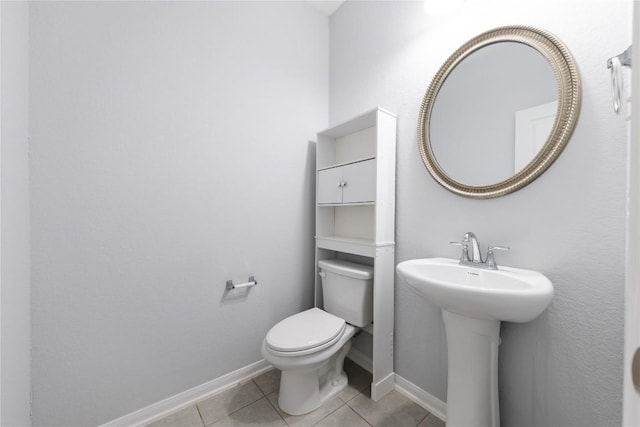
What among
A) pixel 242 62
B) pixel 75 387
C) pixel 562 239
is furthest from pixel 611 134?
pixel 75 387

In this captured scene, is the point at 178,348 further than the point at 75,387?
Yes

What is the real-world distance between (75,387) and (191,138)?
1248 mm

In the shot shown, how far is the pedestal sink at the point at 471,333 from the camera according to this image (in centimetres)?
83

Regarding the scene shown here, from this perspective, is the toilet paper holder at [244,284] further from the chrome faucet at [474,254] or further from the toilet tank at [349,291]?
the chrome faucet at [474,254]

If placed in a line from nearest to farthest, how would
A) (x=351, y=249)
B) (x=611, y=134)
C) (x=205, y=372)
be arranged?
(x=611, y=134), (x=205, y=372), (x=351, y=249)

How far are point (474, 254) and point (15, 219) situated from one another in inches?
68.4

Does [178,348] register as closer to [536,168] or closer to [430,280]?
[430,280]

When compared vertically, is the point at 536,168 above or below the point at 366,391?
above

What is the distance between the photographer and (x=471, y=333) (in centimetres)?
95

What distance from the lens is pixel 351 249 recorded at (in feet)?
4.87

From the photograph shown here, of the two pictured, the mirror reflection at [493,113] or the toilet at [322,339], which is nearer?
the mirror reflection at [493,113]

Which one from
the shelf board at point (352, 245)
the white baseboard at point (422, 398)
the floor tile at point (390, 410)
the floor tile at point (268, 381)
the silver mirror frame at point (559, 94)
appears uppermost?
the silver mirror frame at point (559, 94)

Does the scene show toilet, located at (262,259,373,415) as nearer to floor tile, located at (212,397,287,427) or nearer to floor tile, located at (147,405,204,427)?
floor tile, located at (212,397,287,427)

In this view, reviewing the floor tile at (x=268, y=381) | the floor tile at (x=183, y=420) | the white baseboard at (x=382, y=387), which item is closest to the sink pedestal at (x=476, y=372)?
the white baseboard at (x=382, y=387)
